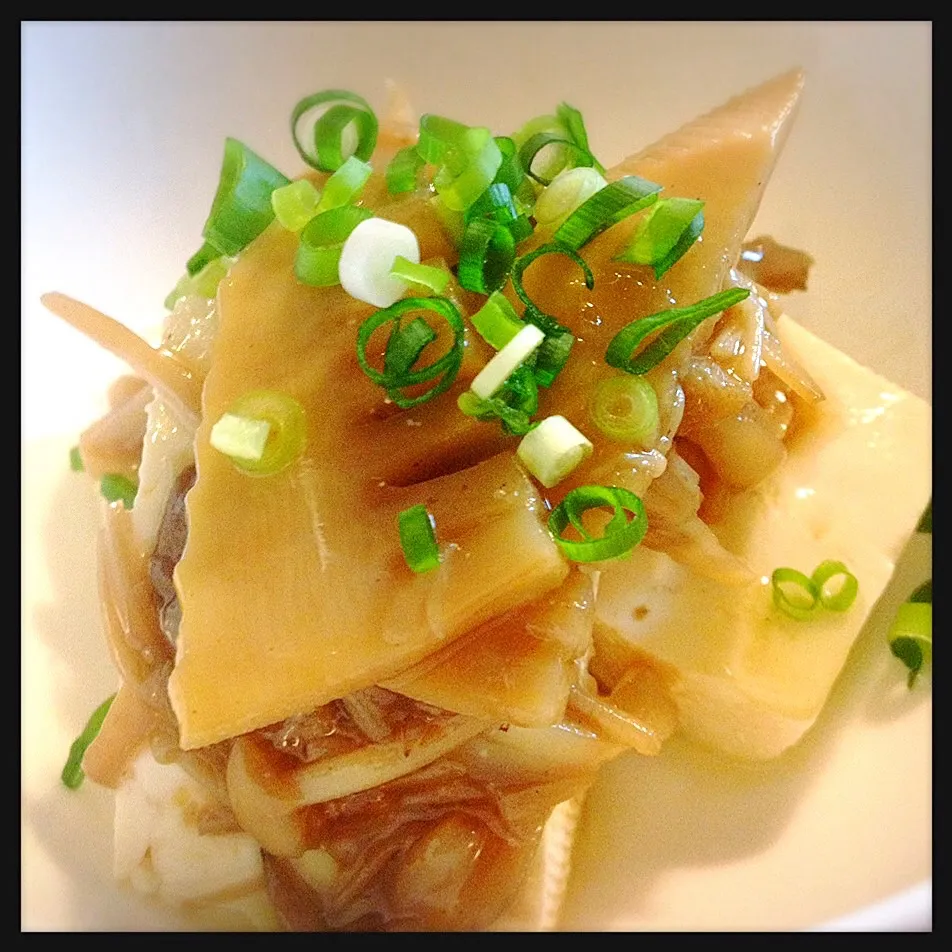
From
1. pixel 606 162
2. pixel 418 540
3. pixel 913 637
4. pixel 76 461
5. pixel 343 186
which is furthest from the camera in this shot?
pixel 606 162

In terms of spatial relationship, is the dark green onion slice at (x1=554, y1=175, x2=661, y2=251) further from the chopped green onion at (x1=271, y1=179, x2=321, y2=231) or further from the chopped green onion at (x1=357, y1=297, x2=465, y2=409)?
the chopped green onion at (x1=271, y1=179, x2=321, y2=231)

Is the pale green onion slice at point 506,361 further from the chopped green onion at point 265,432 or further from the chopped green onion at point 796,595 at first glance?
the chopped green onion at point 796,595

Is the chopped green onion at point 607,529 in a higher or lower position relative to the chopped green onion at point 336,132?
lower

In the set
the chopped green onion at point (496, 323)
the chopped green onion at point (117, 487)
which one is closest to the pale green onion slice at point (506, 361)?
the chopped green onion at point (496, 323)

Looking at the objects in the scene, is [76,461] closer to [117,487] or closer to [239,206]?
[117,487]

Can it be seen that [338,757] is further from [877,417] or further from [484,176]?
[877,417]

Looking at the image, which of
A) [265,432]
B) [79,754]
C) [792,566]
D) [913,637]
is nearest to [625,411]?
[265,432]

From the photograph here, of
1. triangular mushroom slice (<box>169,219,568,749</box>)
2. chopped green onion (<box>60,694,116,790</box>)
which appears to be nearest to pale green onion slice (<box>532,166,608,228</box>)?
triangular mushroom slice (<box>169,219,568,749</box>)
